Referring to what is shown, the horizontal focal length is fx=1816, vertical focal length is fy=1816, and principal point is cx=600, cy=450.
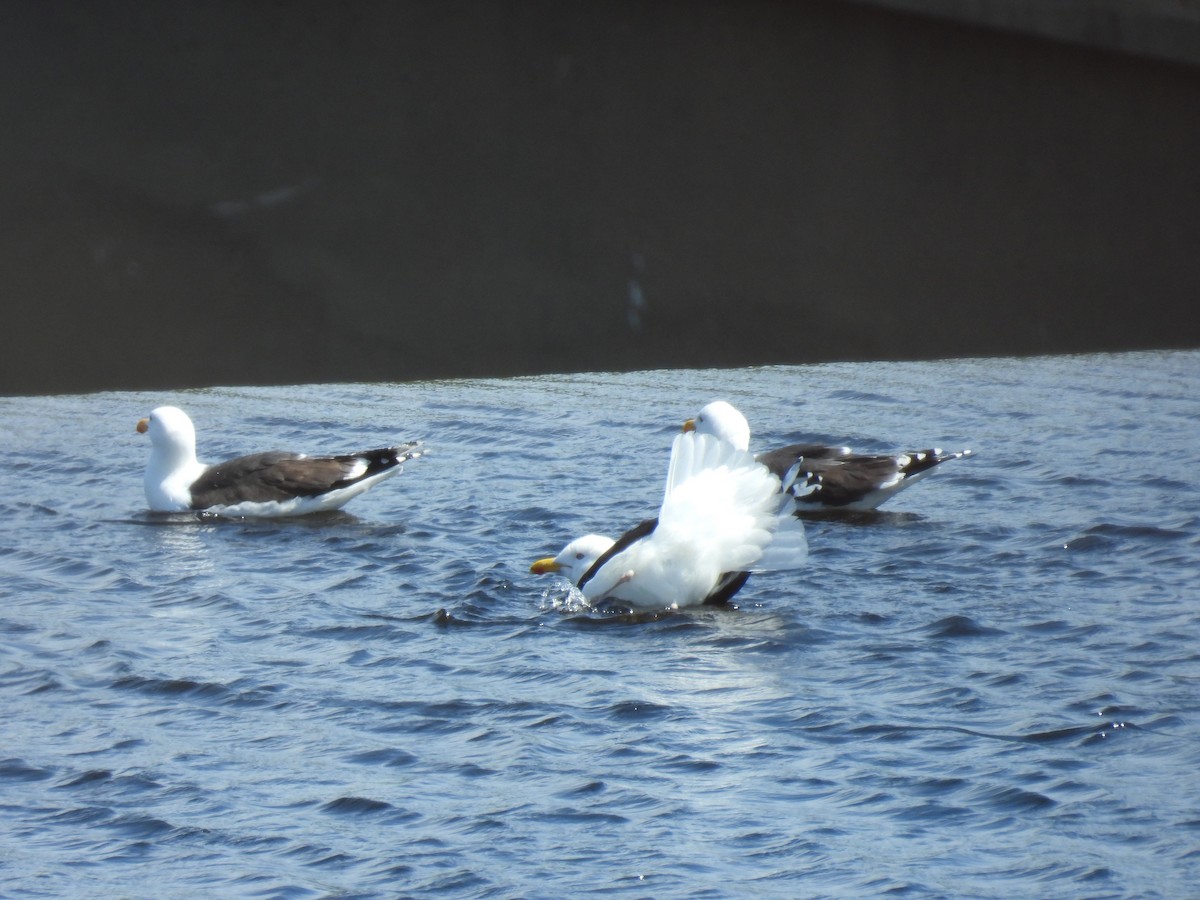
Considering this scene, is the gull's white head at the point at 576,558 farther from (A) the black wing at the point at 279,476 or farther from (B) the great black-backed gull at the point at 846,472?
(A) the black wing at the point at 279,476

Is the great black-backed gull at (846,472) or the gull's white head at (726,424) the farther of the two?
the gull's white head at (726,424)

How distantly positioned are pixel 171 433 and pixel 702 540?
4.25m

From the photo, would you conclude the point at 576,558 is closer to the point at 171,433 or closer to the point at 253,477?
the point at 253,477

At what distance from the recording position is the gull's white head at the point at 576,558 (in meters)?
8.32

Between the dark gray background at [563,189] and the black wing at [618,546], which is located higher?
the dark gray background at [563,189]

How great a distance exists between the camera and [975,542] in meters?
9.08

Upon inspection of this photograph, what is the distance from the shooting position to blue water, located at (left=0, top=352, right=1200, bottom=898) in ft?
16.6

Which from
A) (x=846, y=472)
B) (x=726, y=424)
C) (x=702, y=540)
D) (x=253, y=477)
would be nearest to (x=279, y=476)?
(x=253, y=477)

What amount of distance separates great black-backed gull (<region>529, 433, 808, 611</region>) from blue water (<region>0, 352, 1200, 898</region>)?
18cm

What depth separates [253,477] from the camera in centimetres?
1071

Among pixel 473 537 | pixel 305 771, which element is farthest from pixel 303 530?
pixel 305 771

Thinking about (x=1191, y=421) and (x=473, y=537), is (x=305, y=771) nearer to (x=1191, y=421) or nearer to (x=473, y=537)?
(x=473, y=537)

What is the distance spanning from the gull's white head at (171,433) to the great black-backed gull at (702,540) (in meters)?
3.65

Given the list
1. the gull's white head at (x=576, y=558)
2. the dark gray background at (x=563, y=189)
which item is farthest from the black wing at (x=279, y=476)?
the dark gray background at (x=563, y=189)
